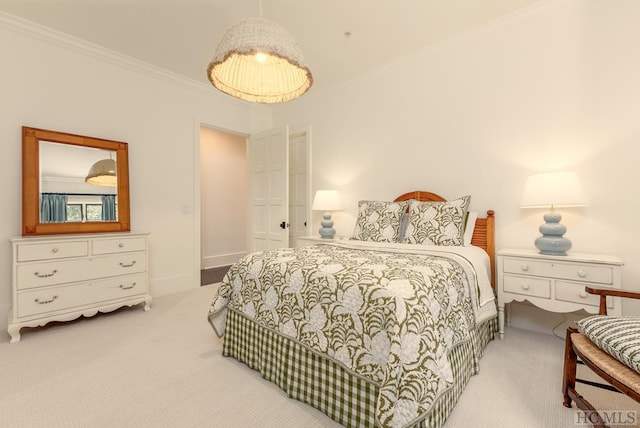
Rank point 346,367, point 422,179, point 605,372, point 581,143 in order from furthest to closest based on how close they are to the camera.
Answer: point 422,179 → point 581,143 → point 346,367 → point 605,372

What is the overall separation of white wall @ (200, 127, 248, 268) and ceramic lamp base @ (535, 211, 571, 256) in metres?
4.83

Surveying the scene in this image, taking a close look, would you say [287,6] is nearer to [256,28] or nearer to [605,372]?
[256,28]

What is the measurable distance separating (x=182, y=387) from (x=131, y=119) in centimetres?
304

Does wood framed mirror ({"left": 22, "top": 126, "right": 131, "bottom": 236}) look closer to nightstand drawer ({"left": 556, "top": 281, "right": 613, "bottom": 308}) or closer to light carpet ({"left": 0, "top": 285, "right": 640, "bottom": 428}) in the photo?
light carpet ({"left": 0, "top": 285, "right": 640, "bottom": 428})

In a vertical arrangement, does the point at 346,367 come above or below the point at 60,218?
below

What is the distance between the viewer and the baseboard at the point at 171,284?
11.9 ft

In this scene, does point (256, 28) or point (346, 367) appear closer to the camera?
point (346, 367)

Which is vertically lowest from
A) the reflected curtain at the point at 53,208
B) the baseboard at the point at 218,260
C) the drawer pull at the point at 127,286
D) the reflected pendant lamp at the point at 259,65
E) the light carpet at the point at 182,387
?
the light carpet at the point at 182,387

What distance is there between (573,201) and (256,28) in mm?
2414

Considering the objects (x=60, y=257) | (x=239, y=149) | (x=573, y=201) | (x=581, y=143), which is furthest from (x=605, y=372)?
(x=239, y=149)

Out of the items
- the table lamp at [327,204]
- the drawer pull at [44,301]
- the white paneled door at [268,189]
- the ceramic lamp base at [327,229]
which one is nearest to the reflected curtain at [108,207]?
the drawer pull at [44,301]

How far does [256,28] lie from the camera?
162 cm

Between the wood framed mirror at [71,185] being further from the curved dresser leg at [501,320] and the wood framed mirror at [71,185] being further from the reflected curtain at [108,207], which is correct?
the curved dresser leg at [501,320]

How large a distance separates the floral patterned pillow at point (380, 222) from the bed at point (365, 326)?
46 centimetres
